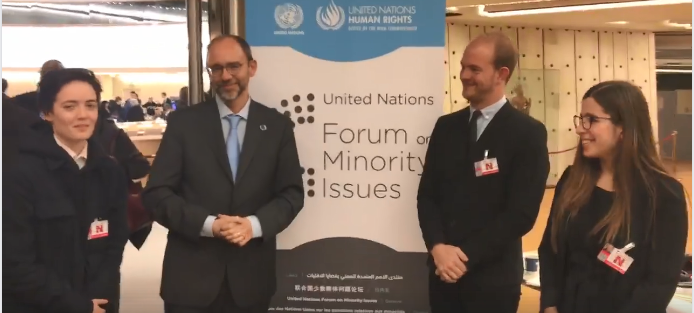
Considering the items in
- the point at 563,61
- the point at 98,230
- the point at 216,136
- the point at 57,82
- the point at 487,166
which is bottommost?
the point at 98,230

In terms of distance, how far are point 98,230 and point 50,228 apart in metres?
0.17

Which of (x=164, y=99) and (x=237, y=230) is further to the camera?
(x=164, y=99)

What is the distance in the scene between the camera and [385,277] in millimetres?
2807

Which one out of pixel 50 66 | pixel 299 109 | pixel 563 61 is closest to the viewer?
pixel 50 66

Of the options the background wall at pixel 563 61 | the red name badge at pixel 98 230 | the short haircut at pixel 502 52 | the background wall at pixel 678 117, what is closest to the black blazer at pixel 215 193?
the red name badge at pixel 98 230

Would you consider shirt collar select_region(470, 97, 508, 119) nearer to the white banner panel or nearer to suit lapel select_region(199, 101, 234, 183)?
the white banner panel

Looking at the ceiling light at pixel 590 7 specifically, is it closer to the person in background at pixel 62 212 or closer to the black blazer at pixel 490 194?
the black blazer at pixel 490 194

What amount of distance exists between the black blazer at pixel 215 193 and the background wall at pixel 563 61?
3.16 ft

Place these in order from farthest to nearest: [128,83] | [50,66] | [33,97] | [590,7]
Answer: [590,7], [128,83], [50,66], [33,97]

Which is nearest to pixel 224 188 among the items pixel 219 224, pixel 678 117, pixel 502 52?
pixel 219 224

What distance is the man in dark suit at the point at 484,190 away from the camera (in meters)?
2.16

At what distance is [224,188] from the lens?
226cm

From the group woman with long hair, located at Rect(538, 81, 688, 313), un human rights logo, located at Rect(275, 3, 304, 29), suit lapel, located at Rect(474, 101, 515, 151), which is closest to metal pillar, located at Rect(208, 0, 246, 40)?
un human rights logo, located at Rect(275, 3, 304, 29)

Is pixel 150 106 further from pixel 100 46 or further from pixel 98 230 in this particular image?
pixel 98 230
